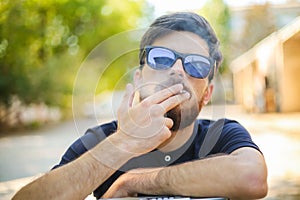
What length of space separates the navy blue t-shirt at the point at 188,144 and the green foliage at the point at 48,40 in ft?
1.63

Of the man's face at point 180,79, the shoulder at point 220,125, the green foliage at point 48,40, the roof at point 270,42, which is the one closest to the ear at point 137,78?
the man's face at point 180,79

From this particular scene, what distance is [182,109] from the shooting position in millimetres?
1059

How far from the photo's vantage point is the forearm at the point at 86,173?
0.98 m

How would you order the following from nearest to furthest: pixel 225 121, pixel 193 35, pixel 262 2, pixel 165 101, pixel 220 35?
pixel 165 101 < pixel 193 35 < pixel 225 121 < pixel 220 35 < pixel 262 2

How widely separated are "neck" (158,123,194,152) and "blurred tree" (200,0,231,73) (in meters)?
0.37

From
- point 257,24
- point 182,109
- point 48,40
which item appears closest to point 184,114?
point 182,109

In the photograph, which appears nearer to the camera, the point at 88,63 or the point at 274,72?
the point at 88,63

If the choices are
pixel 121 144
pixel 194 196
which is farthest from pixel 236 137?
pixel 121 144

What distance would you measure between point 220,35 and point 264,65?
323 mm

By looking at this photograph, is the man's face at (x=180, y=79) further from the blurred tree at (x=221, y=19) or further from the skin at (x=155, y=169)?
the blurred tree at (x=221, y=19)

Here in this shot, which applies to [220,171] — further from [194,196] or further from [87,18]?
[87,18]

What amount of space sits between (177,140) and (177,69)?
221mm

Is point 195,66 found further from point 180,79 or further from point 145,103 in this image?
point 145,103

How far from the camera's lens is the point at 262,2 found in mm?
1689
